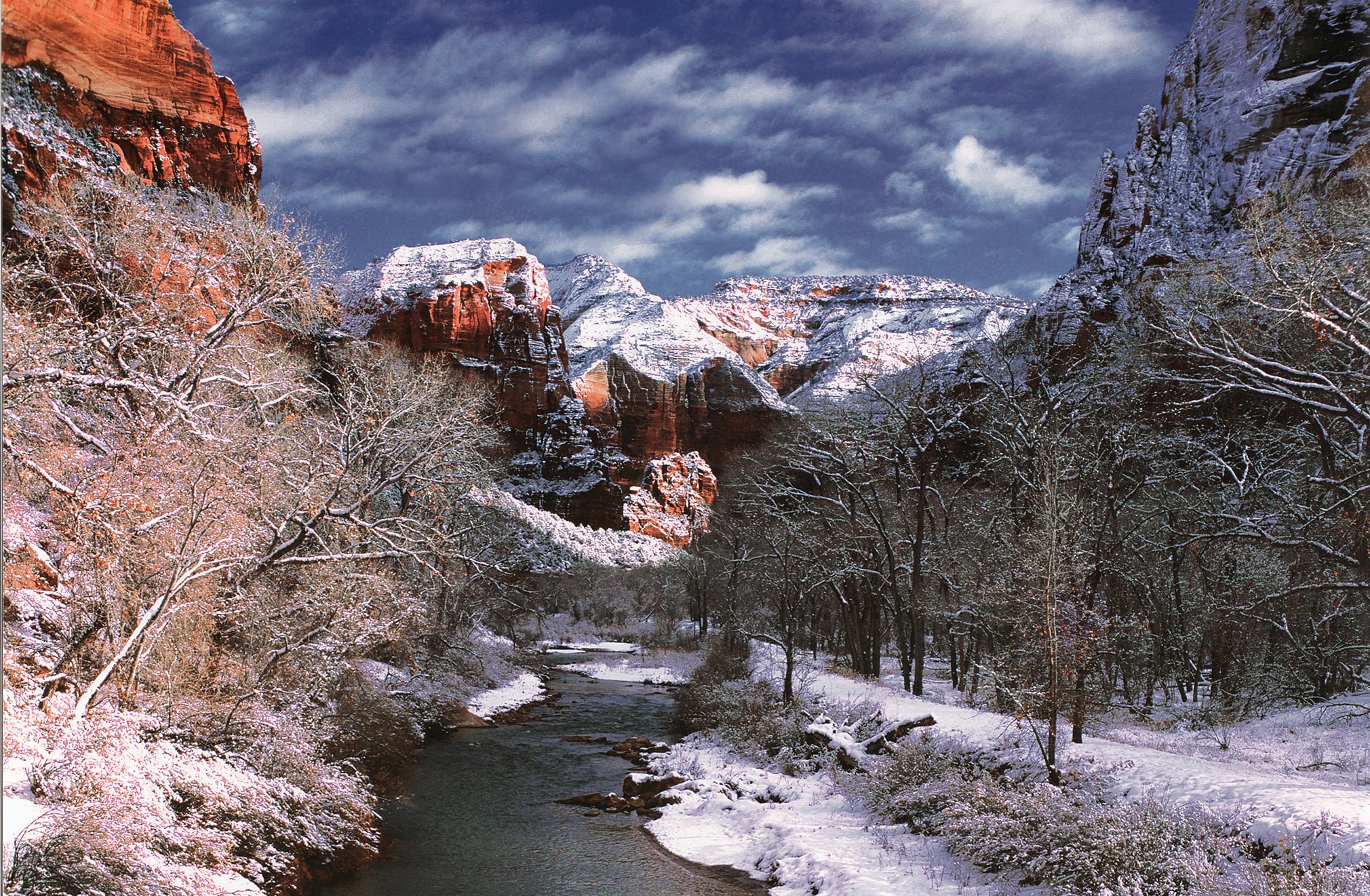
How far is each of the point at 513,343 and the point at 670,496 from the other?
128 ft

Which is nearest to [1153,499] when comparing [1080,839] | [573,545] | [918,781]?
[918,781]

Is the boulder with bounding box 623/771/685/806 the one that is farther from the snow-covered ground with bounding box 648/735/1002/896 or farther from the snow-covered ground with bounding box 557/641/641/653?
the snow-covered ground with bounding box 557/641/641/653

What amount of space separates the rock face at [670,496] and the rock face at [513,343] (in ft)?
14.3

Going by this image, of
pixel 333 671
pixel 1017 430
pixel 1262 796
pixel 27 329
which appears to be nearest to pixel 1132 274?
pixel 1017 430

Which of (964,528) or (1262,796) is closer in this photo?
(1262,796)

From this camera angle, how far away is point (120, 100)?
35438 millimetres

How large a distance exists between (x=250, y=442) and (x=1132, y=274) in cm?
4302

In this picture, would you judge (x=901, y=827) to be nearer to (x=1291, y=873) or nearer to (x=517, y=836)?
(x=1291, y=873)

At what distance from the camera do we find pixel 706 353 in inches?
6629

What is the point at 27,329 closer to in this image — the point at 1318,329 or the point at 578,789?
the point at 578,789

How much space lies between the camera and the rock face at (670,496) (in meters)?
132

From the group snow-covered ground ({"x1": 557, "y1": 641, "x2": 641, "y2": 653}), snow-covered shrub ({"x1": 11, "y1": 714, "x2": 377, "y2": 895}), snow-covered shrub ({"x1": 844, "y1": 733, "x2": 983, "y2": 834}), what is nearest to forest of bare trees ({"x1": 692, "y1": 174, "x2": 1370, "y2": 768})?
snow-covered shrub ({"x1": 844, "y1": 733, "x2": 983, "y2": 834})

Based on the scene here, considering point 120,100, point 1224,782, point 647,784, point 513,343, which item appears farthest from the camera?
point 513,343

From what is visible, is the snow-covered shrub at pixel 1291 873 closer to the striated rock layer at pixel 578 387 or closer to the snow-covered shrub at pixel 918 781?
the snow-covered shrub at pixel 918 781
